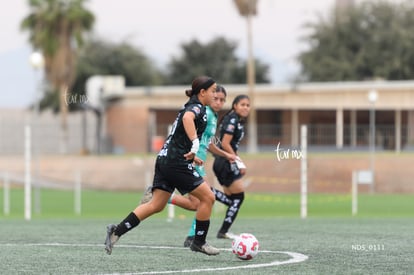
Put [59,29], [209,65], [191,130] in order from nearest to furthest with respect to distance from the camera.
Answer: [191,130], [59,29], [209,65]

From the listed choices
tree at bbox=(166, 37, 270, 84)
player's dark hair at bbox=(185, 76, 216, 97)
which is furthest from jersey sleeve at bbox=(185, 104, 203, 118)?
tree at bbox=(166, 37, 270, 84)

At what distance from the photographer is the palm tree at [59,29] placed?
56.9m

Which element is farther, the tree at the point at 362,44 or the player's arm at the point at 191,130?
the tree at the point at 362,44

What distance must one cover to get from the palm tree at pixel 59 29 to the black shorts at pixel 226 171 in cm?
4297

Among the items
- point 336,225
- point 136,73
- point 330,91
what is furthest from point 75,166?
point 136,73

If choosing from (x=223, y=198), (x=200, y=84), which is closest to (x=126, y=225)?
(x=200, y=84)

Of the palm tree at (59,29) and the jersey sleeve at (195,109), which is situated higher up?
the palm tree at (59,29)

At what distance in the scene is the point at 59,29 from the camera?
57.8 m

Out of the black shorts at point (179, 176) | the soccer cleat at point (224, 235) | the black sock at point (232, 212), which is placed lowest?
the soccer cleat at point (224, 235)

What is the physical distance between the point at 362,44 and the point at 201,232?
67596 mm

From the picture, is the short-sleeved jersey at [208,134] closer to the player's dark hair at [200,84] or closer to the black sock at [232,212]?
the black sock at [232,212]

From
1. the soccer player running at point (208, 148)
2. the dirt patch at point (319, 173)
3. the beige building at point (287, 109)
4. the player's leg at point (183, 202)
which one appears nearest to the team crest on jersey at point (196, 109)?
the soccer player running at point (208, 148)

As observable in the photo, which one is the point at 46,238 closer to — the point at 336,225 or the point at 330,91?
the point at 336,225

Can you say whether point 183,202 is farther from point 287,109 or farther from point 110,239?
point 287,109
